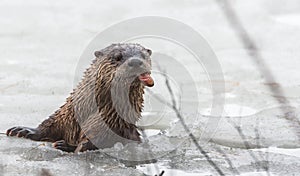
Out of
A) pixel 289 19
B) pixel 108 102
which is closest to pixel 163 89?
pixel 108 102

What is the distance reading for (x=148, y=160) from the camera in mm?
3916

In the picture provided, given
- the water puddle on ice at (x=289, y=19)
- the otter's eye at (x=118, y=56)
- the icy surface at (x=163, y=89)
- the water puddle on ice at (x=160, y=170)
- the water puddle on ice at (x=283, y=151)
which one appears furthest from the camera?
the water puddle on ice at (x=289, y=19)

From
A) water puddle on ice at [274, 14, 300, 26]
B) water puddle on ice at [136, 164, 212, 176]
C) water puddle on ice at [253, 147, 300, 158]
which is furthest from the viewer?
water puddle on ice at [274, 14, 300, 26]

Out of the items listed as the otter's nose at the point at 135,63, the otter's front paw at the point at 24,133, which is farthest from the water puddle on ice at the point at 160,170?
the otter's front paw at the point at 24,133

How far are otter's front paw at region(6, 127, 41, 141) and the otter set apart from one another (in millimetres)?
166

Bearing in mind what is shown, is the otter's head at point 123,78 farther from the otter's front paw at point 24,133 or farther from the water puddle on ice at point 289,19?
the water puddle on ice at point 289,19

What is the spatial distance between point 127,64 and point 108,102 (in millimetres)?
334

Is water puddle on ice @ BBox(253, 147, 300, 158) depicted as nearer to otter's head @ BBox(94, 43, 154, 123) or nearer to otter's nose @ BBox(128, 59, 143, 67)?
otter's head @ BBox(94, 43, 154, 123)

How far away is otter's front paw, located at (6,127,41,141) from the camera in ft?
14.2

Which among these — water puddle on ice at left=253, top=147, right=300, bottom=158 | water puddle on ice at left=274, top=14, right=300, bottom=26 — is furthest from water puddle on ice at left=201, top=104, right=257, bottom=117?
water puddle on ice at left=274, top=14, right=300, bottom=26

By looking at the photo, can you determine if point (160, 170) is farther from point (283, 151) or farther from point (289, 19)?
point (289, 19)

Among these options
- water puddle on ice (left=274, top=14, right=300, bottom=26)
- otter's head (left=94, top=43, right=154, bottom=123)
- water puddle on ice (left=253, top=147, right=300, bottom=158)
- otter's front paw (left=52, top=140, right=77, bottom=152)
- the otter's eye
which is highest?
water puddle on ice (left=274, top=14, right=300, bottom=26)

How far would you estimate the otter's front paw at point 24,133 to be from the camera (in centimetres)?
432

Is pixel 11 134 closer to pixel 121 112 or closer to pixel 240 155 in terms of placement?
pixel 121 112
